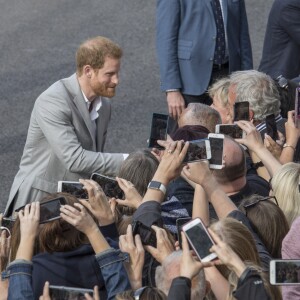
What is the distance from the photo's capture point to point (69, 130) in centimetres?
620

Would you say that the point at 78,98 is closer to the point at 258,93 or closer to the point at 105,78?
the point at 105,78

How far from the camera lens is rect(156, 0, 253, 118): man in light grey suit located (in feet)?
24.6

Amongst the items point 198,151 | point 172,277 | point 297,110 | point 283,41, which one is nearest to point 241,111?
point 297,110

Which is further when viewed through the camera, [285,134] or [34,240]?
[285,134]

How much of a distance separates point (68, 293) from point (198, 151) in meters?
1.27

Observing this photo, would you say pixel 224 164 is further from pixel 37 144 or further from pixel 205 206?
pixel 37 144

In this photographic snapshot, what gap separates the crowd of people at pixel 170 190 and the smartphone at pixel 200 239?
0.02m

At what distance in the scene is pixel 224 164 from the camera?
5.41 m

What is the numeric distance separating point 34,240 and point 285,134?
2495 millimetres

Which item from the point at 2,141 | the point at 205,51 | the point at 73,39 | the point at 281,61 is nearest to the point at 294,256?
the point at 205,51

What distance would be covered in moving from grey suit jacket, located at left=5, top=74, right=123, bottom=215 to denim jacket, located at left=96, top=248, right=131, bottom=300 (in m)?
1.81

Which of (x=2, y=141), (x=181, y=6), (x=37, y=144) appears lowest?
(x=2, y=141)

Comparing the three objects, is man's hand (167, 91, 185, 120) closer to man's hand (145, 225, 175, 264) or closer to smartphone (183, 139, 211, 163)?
smartphone (183, 139, 211, 163)

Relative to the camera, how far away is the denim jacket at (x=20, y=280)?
14.0 feet
